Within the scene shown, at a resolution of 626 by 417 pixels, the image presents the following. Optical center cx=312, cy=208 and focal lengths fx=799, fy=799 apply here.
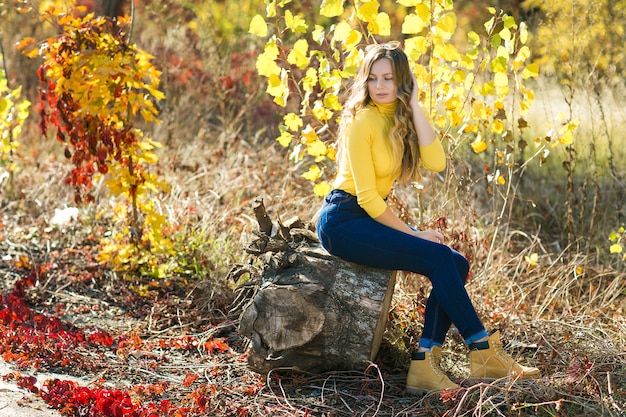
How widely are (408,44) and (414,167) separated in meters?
0.61

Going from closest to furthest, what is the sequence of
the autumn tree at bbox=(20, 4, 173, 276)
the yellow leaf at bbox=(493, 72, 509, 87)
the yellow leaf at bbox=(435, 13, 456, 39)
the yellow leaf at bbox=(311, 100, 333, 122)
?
the yellow leaf at bbox=(435, 13, 456, 39) < the yellow leaf at bbox=(493, 72, 509, 87) < the yellow leaf at bbox=(311, 100, 333, 122) < the autumn tree at bbox=(20, 4, 173, 276)

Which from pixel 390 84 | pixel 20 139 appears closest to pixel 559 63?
pixel 390 84

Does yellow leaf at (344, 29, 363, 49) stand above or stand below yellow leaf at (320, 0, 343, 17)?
below

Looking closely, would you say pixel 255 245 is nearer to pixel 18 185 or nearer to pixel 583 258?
pixel 583 258

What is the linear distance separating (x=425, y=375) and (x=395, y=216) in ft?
2.20

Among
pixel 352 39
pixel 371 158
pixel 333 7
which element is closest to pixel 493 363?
pixel 371 158

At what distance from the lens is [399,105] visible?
11.1 ft

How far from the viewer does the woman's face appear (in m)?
3.30

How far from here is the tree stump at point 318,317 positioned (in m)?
3.38

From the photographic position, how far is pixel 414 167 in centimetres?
345

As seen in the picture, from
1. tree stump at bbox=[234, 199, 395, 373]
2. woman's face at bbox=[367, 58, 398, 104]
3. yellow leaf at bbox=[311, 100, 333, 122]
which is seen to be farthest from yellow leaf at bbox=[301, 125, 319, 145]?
tree stump at bbox=[234, 199, 395, 373]

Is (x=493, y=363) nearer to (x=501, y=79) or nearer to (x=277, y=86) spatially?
(x=501, y=79)

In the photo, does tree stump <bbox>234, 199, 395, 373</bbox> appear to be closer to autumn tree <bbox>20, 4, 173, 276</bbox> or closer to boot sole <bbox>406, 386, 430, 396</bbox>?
boot sole <bbox>406, 386, 430, 396</bbox>

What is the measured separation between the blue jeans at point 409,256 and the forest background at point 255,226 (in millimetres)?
301
